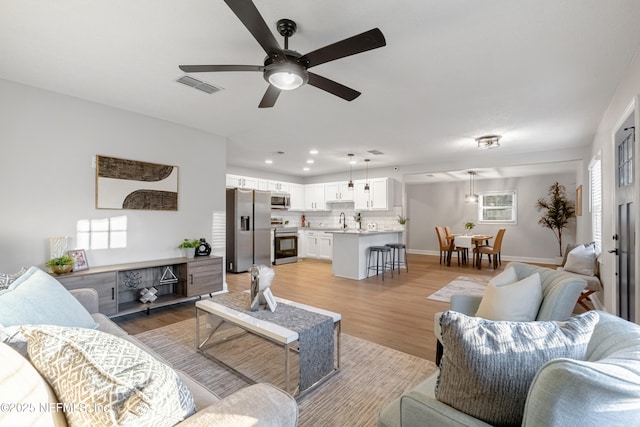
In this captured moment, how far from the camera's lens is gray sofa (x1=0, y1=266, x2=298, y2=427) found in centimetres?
75

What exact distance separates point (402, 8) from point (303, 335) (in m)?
2.22

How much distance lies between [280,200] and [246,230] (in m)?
1.66

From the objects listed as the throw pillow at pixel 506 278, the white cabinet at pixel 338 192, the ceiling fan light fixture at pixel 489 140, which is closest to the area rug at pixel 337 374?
the throw pillow at pixel 506 278

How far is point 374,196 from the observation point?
7.52m

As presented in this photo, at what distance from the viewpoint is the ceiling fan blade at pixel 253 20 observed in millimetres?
1461

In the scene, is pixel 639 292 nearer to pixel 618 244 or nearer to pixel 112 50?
pixel 618 244

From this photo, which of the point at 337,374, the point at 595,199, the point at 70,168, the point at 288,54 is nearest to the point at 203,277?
the point at 70,168

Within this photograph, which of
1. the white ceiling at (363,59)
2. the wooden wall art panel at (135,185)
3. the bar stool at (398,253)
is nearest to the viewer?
the white ceiling at (363,59)

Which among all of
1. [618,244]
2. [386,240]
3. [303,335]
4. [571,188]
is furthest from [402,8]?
[571,188]

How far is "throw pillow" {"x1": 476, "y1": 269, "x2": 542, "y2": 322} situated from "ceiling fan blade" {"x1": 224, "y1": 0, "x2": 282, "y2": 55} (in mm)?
1997

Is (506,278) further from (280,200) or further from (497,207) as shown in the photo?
(497,207)

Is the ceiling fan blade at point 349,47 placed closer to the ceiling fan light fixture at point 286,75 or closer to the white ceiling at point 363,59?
Answer: the ceiling fan light fixture at point 286,75

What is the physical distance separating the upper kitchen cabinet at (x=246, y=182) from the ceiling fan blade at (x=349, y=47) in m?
5.34

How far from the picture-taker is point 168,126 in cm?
408
